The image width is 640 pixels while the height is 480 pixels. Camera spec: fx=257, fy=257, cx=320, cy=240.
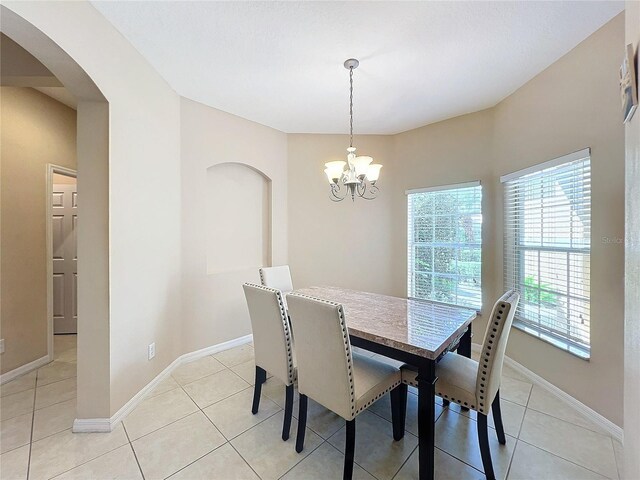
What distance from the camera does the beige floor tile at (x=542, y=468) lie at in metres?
1.44

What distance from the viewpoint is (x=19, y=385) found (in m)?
2.27

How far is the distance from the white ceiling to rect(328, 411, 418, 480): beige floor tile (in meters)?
2.76

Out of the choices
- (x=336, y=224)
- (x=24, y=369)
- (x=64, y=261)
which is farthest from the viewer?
(x=336, y=224)

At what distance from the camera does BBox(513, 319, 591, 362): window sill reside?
77.0 inches

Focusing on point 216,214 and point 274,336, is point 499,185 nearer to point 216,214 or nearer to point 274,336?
point 274,336

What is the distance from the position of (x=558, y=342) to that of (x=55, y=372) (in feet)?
15.1

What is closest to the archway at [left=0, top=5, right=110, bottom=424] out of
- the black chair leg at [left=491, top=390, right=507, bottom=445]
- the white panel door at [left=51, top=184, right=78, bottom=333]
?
the white panel door at [left=51, top=184, right=78, bottom=333]

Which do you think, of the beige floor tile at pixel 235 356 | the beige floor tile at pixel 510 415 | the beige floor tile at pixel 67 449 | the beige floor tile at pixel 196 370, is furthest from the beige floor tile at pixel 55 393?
the beige floor tile at pixel 510 415

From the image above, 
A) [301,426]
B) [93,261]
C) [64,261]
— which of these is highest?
[93,261]

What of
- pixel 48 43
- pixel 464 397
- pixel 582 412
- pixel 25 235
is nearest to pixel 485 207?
pixel 582 412

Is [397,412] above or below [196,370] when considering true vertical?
above

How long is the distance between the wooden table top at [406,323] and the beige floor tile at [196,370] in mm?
1411

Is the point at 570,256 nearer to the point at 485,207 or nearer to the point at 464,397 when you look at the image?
the point at 485,207

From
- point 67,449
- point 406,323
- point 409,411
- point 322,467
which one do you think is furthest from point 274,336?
point 67,449
